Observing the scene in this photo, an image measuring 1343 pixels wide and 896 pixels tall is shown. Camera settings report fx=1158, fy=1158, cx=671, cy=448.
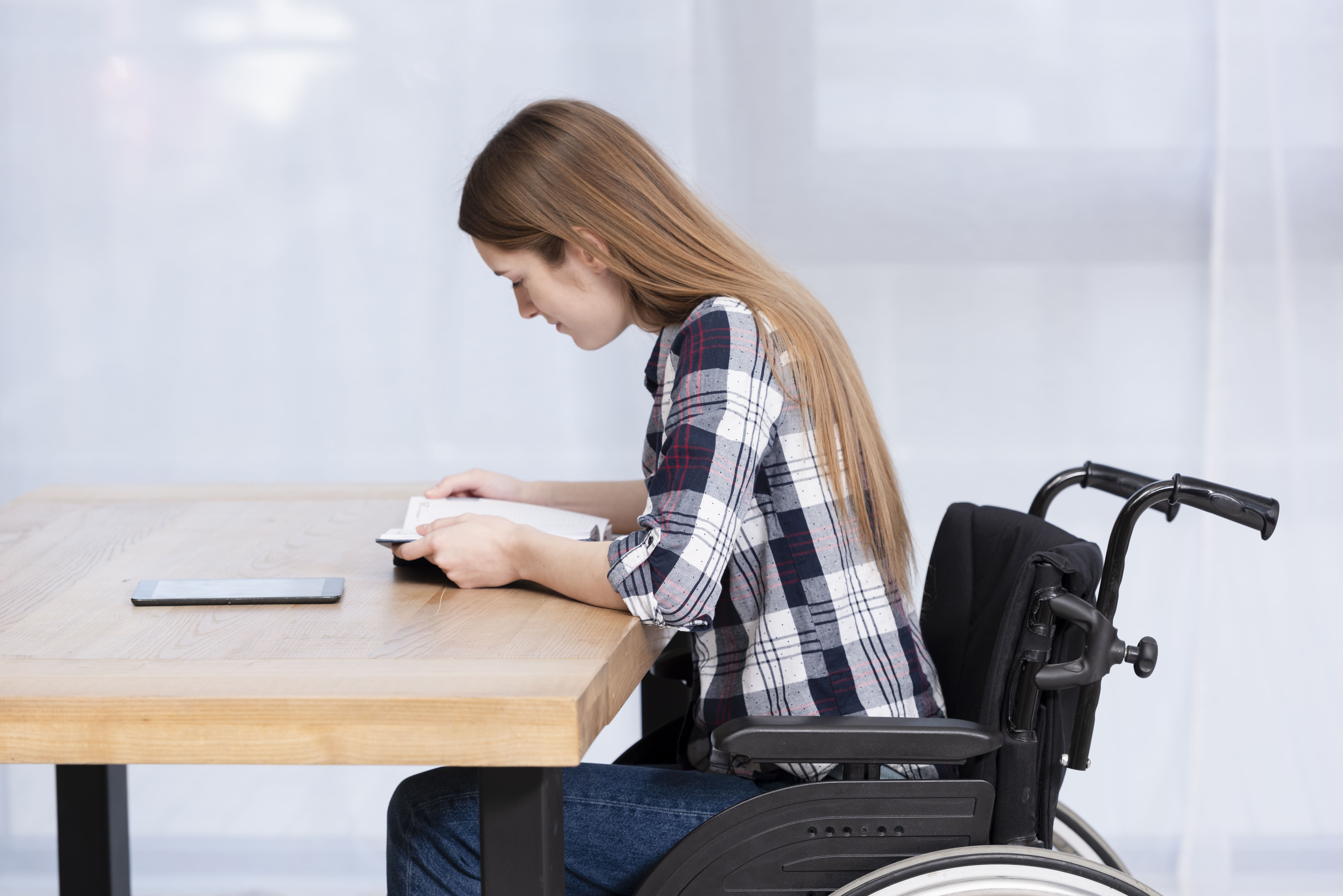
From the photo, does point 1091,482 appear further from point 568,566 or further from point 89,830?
point 89,830

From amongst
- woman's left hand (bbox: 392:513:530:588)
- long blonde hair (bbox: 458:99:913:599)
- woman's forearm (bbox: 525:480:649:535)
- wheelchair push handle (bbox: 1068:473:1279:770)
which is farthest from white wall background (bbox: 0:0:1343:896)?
wheelchair push handle (bbox: 1068:473:1279:770)

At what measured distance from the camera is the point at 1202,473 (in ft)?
7.02

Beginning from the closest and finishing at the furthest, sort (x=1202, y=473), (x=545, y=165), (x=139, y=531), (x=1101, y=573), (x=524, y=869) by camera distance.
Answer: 1. (x=524, y=869)
2. (x=1101, y=573)
3. (x=545, y=165)
4. (x=139, y=531)
5. (x=1202, y=473)

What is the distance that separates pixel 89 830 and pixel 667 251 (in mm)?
1032

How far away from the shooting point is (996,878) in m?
0.88

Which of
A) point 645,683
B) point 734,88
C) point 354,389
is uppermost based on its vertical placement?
point 734,88

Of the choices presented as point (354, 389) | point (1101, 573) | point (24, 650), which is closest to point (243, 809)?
point (354, 389)

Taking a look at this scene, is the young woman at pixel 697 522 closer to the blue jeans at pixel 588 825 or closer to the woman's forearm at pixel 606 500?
the blue jeans at pixel 588 825

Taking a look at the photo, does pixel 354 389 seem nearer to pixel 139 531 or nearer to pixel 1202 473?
pixel 139 531

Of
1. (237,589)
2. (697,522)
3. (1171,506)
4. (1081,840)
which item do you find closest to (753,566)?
(697,522)

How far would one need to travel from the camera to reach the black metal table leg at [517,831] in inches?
32.9

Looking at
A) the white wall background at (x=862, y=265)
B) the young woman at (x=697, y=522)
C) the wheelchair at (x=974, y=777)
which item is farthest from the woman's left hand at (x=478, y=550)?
the white wall background at (x=862, y=265)

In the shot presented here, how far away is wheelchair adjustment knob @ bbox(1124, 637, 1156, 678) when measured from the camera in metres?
0.90

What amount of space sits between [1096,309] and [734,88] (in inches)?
31.5
